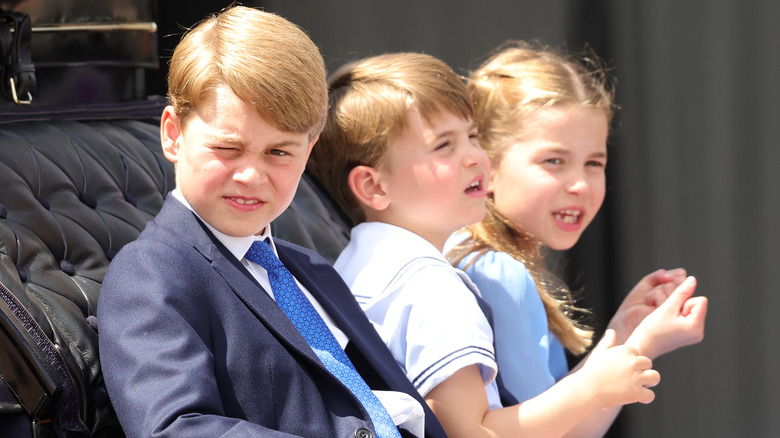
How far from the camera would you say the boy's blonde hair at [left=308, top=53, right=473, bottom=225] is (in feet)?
5.33

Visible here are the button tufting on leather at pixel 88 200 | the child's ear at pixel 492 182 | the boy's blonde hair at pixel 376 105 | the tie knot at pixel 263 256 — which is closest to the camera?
the tie knot at pixel 263 256

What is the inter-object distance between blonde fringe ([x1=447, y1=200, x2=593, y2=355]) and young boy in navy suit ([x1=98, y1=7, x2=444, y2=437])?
0.53 m

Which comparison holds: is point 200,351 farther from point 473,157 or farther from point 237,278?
point 473,157

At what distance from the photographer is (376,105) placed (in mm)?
1628

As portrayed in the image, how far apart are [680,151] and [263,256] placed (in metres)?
1.68

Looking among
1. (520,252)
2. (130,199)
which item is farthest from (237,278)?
(520,252)

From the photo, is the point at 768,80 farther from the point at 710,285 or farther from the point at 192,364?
the point at 192,364

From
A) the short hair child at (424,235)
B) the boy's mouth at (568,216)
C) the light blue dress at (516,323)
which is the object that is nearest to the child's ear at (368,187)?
the short hair child at (424,235)

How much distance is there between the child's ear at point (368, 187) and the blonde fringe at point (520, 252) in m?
0.24

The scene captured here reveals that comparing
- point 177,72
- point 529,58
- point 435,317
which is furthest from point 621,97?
point 177,72

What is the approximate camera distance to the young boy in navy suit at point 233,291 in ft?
3.61

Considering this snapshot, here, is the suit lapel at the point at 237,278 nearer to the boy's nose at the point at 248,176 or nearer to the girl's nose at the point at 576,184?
the boy's nose at the point at 248,176

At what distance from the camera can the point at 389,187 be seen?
1.65 meters

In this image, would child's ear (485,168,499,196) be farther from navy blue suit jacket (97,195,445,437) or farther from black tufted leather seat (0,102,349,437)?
navy blue suit jacket (97,195,445,437)
